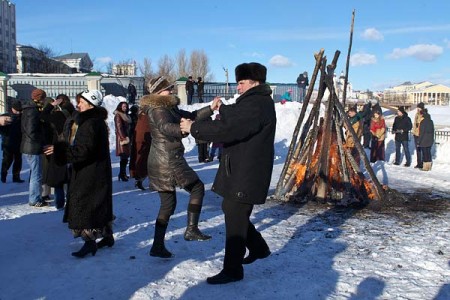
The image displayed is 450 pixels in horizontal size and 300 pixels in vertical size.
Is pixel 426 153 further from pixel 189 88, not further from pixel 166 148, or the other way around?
pixel 189 88

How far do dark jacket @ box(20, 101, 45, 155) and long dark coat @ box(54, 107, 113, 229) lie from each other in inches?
113

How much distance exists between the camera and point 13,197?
25.8 ft

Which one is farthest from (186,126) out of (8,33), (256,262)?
(8,33)

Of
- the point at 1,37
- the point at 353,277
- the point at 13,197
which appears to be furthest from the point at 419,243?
the point at 1,37

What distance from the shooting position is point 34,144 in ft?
23.5

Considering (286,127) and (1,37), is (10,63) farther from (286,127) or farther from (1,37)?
(286,127)

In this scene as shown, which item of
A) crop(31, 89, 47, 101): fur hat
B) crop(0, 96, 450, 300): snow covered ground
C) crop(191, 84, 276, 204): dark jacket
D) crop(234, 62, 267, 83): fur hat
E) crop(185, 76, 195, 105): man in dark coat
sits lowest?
crop(0, 96, 450, 300): snow covered ground

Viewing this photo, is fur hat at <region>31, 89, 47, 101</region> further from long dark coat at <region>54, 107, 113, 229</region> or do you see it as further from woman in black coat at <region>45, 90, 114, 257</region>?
long dark coat at <region>54, 107, 113, 229</region>

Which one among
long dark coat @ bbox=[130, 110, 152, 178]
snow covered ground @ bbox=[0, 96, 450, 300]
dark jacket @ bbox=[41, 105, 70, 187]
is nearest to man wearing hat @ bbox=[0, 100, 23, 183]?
snow covered ground @ bbox=[0, 96, 450, 300]

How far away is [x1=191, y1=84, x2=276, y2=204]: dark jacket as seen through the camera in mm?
3719

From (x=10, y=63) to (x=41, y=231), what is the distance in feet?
271

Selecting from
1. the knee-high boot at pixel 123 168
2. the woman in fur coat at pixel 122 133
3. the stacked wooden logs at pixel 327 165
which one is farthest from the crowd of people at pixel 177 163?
the stacked wooden logs at pixel 327 165

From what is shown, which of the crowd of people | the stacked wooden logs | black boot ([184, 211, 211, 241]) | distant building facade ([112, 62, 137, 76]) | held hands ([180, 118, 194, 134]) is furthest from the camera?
distant building facade ([112, 62, 137, 76])

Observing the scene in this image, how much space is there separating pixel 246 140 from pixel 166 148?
1.21 m
